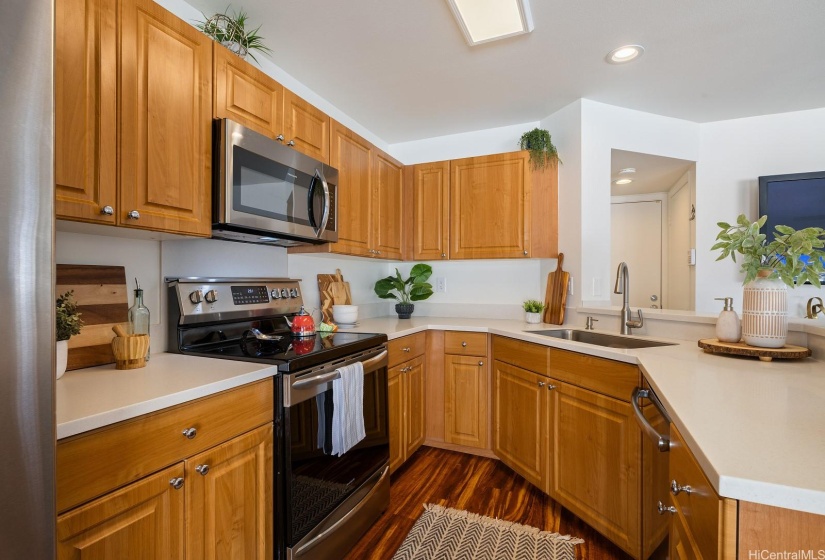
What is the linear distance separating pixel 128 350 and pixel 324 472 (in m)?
0.84

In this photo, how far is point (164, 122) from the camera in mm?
1348

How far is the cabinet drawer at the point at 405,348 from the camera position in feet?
7.43

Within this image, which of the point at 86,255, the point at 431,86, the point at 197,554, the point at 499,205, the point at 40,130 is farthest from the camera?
the point at 499,205

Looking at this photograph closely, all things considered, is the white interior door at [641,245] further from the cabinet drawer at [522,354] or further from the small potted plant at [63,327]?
the small potted plant at [63,327]

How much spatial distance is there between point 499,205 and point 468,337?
38.1 inches

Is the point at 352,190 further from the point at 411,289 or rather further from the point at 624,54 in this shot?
the point at 624,54

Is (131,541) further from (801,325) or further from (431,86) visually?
(431,86)

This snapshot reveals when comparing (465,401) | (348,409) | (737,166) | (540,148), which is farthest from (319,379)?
(737,166)

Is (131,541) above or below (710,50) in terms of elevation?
below

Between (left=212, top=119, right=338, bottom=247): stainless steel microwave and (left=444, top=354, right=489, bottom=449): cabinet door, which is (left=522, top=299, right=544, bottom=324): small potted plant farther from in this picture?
(left=212, top=119, right=338, bottom=247): stainless steel microwave

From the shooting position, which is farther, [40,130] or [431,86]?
[431,86]

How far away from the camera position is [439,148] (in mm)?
3377

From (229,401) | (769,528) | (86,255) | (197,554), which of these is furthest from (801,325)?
(86,255)

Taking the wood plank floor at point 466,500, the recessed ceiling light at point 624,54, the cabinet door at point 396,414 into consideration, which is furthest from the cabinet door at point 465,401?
the recessed ceiling light at point 624,54
